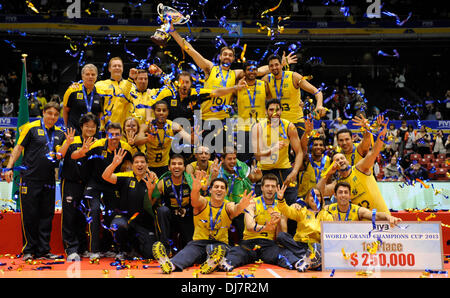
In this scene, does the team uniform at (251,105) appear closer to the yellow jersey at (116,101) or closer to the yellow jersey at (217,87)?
the yellow jersey at (217,87)

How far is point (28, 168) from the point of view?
6438 mm

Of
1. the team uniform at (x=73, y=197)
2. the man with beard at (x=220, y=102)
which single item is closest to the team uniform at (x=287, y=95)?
the man with beard at (x=220, y=102)

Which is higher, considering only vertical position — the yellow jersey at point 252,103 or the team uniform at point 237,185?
the yellow jersey at point 252,103

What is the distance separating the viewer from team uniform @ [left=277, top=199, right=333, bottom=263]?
597 centimetres

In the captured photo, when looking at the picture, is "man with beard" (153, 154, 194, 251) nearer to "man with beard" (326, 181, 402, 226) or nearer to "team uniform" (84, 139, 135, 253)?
"team uniform" (84, 139, 135, 253)

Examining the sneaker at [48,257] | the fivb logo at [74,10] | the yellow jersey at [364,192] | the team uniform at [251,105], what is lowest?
the sneaker at [48,257]

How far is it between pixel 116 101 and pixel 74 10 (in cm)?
1451

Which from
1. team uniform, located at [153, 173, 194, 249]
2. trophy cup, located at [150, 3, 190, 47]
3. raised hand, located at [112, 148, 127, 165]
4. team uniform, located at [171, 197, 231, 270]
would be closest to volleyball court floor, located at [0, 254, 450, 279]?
team uniform, located at [171, 197, 231, 270]

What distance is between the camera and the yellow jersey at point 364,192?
21.1 feet

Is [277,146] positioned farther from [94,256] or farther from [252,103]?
[94,256]

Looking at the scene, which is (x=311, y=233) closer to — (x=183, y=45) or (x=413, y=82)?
(x=183, y=45)

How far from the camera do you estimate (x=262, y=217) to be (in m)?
6.15

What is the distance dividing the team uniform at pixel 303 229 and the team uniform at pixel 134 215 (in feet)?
5.55
